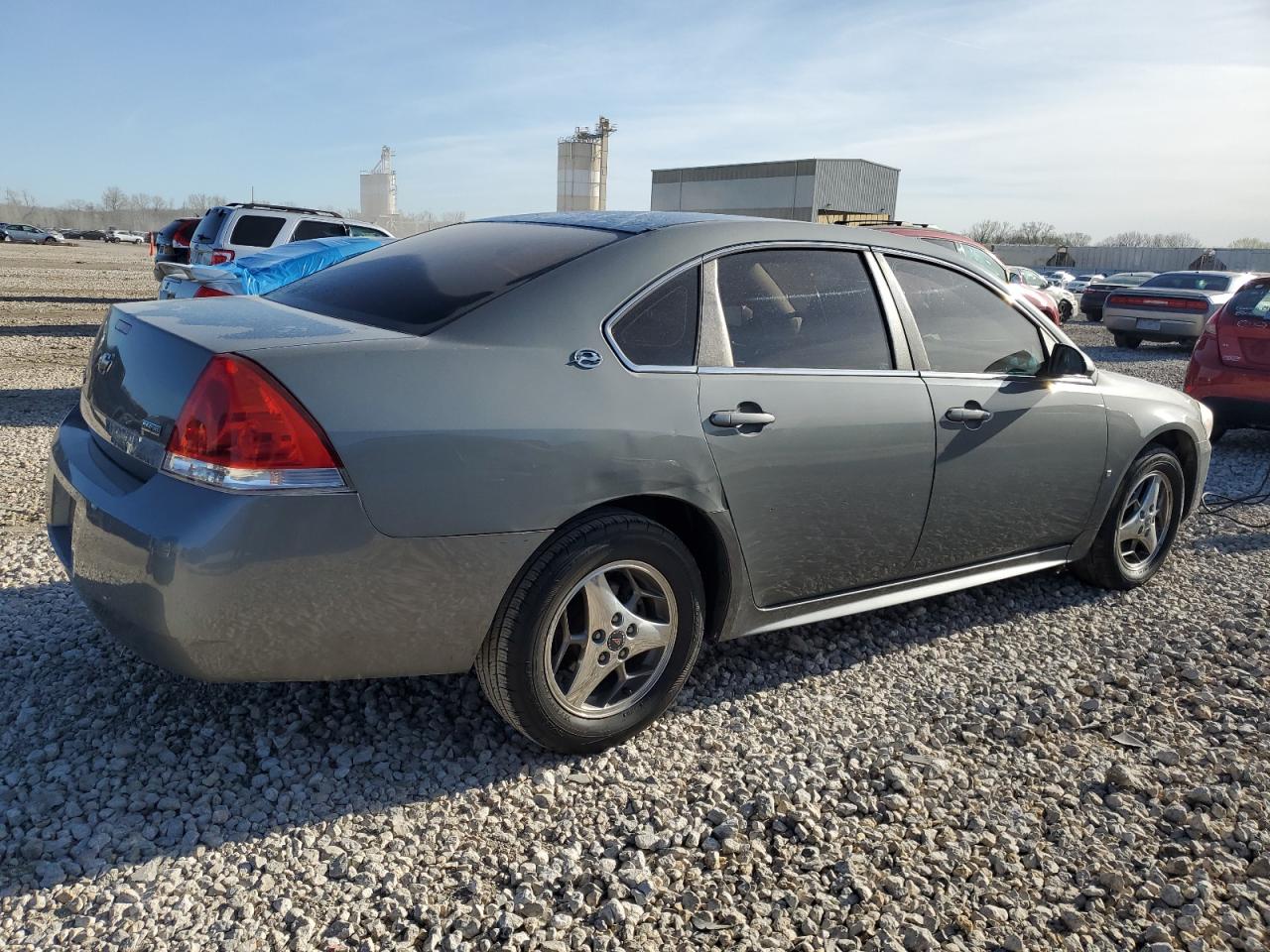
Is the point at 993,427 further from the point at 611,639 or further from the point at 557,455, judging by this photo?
the point at 557,455

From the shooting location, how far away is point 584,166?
6662cm

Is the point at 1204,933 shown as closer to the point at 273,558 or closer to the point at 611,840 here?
the point at 611,840

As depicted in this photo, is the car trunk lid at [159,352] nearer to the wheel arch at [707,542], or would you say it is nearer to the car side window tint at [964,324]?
the wheel arch at [707,542]

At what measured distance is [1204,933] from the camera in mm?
2309

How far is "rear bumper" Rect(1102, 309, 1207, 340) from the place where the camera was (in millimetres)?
16531

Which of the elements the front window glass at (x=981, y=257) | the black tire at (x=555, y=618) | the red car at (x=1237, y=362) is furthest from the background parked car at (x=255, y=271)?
the front window glass at (x=981, y=257)

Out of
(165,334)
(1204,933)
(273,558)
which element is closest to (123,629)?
(273,558)

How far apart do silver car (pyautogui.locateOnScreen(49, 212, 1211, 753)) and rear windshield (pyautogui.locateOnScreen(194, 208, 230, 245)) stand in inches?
504

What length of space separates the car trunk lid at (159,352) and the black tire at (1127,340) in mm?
17572

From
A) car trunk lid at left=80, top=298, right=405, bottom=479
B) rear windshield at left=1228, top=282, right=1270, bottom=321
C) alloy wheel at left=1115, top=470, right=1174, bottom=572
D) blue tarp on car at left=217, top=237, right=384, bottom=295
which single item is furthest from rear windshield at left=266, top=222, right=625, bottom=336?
rear windshield at left=1228, top=282, right=1270, bottom=321

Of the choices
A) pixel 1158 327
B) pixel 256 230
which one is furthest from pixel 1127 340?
pixel 256 230

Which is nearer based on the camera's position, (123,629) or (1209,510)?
(123,629)

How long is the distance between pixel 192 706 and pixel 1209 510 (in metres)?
5.93

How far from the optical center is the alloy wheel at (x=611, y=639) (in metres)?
2.77
